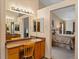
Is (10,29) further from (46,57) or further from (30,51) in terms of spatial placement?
(46,57)

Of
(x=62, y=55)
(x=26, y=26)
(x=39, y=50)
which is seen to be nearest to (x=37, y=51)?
(x=39, y=50)

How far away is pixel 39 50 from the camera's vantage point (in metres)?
3.90

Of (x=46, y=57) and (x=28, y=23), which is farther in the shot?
(x=28, y=23)

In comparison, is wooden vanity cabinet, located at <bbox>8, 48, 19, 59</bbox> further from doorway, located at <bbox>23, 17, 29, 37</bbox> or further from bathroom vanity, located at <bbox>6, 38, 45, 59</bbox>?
doorway, located at <bbox>23, 17, 29, 37</bbox>

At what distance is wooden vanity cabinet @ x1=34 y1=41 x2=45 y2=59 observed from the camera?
12.2ft

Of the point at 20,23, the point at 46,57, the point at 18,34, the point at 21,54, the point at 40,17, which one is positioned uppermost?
the point at 40,17

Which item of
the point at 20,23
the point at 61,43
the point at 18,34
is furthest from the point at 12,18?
the point at 61,43

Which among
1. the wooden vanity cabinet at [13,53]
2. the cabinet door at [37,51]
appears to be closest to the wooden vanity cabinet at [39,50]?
the cabinet door at [37,51]

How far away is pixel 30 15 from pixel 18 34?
3.93 feet

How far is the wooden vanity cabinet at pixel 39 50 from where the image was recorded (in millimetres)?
3718

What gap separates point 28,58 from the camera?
338 centimetres

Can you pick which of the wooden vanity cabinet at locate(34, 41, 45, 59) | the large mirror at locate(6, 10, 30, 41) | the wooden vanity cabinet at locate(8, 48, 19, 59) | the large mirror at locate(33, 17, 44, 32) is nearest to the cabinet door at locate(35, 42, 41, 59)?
the wooden vanity cabinet at locate(34, 41, 45, 59)

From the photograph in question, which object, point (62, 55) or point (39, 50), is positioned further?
point (62, 55)

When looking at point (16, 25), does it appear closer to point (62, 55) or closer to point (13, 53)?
point (13, 53)
